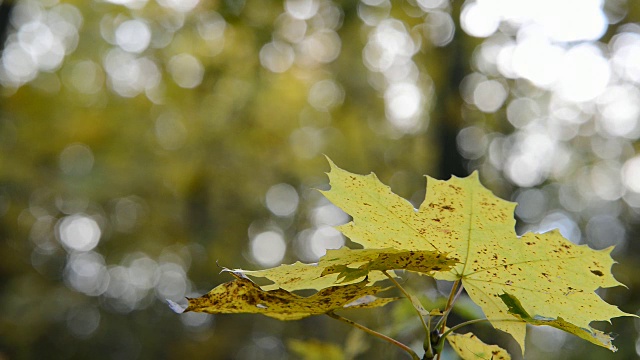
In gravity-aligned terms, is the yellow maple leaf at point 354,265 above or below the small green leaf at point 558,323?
above

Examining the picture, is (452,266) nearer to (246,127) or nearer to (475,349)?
(475,349)

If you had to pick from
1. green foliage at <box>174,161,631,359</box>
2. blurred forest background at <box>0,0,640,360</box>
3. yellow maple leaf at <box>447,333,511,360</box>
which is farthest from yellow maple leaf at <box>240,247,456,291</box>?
blurred forest background at <box>0,0,640,360</box>

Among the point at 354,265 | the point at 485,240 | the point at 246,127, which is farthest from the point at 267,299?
the point at 246,127

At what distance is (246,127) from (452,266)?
6.55 m

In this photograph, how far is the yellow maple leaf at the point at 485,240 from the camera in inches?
24.0

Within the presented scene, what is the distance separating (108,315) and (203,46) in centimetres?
689

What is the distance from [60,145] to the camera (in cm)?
657

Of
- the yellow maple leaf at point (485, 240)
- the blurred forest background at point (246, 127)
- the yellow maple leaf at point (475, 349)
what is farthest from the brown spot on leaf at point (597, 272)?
the blurred forest background at point (246, 127)

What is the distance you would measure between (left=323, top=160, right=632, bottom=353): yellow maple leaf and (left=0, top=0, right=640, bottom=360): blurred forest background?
12.4 ft

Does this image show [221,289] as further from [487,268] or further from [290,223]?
[290,223]

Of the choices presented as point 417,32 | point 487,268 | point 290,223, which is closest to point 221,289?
point 487,268

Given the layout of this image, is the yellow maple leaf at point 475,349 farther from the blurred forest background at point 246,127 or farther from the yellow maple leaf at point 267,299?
the blurred forest background at point 246,127

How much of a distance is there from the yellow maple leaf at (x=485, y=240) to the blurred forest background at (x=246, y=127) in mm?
3779

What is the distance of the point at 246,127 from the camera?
7.04 meters
